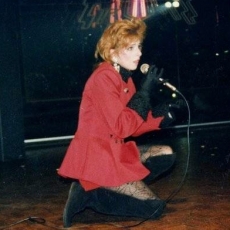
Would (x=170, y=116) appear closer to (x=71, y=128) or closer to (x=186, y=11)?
(x=71, y=128)

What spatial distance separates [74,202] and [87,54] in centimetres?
573

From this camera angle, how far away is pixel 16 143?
6.33 m

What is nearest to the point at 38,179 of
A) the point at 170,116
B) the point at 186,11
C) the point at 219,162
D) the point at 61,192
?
the point at 61,192

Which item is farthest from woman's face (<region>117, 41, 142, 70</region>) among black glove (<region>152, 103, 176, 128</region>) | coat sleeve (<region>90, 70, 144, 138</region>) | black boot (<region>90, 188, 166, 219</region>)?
black boot (<region>90, 188, 166, 219</region>)

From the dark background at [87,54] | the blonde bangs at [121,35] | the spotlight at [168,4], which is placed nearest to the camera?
the blonde bangs at [121,35]

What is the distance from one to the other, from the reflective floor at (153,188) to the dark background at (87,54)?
1.82 meters

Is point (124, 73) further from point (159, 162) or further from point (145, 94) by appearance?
point (159, 162)

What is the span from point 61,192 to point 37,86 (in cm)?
436

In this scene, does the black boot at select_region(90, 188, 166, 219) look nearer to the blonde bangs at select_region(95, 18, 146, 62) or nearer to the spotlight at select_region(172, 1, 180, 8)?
the blonde bangs at select_region(95, 18, 146, 62)

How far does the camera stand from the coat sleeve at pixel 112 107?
3.09 m

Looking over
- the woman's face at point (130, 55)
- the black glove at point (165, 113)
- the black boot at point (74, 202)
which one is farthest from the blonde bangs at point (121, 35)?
the black boot at point (74, 202)

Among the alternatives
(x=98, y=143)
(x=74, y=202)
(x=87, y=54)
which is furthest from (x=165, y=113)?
(x=87, y=54)

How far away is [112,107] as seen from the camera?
3102 mm

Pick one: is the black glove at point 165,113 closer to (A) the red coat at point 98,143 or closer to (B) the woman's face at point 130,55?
(A) the red coat at point 98,143
